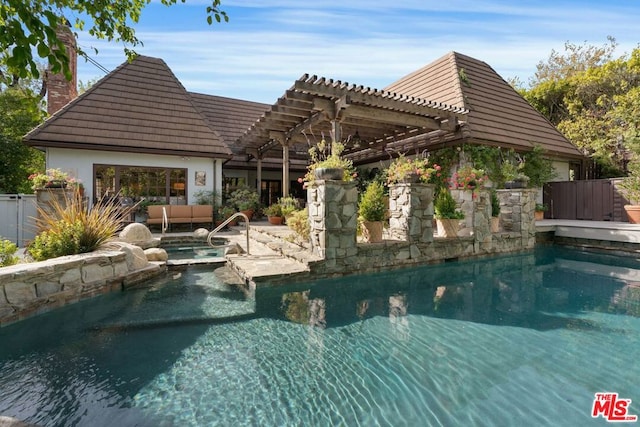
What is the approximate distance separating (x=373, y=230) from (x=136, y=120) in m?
9.63

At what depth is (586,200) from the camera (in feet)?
39.5

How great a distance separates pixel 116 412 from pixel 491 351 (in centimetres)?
315

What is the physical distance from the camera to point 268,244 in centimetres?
727

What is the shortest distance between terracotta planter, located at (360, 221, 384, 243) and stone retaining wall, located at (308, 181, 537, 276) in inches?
7.7

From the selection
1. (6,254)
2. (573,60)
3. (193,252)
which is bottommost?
(193,252)

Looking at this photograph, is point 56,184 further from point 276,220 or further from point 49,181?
point 276,220

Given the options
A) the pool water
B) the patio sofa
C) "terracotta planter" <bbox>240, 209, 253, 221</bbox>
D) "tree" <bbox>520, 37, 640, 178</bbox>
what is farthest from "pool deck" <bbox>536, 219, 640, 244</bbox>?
the patio sofa

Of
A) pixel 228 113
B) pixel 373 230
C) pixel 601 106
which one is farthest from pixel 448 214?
pixel 601 106

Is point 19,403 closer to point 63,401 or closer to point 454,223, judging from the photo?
point 63,401

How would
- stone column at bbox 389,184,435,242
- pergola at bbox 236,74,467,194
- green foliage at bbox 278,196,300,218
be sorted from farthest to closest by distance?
1. green foliage at bbox 278,196,300,218
2. pergola at bbox 236,74,467,194
3. stone column at bbox 389,184,435,242

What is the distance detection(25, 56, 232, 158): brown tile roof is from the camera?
32.8ft

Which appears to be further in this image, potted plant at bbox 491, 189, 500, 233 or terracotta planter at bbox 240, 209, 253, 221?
terracotta planter at bbox 240, 209, 253, 221

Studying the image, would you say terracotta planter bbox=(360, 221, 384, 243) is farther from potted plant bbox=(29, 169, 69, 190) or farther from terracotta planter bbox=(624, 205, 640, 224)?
terracotta planter bbox=(624, 205, 640, 224)

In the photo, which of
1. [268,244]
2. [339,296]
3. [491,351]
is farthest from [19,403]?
[268,244]
